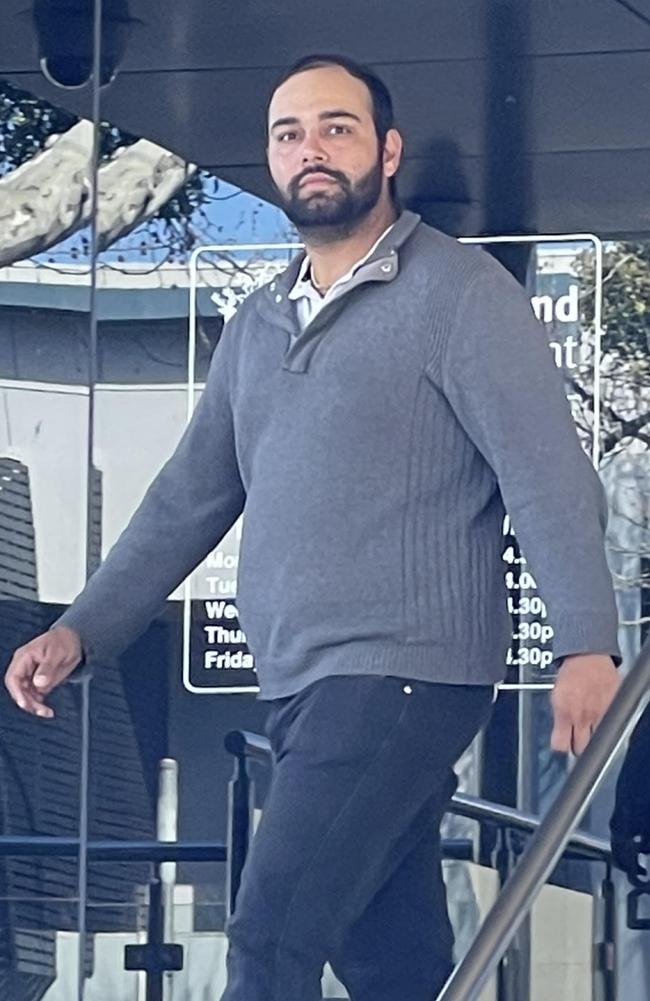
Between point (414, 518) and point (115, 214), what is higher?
point (115, 214)

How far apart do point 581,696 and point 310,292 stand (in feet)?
2.67

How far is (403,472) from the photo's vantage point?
3633 millimetres

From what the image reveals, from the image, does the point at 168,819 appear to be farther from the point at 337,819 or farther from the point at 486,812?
the point at 337,819

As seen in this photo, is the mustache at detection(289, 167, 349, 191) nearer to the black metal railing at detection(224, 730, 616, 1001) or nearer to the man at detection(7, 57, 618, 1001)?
the man at detection(7, 57, 618, 1001)

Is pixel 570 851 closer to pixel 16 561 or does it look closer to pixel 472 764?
pixel 472 764

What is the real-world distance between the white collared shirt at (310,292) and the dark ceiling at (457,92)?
846 millimetres

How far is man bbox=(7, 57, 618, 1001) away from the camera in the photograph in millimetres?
3502

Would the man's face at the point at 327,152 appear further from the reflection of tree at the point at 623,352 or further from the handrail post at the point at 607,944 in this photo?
the handrail post at the point at 607,944

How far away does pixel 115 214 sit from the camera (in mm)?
4797

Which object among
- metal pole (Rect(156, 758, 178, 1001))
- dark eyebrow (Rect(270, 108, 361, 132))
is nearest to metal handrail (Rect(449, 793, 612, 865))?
metal pole (Rect(156, 758, 178, 1001))

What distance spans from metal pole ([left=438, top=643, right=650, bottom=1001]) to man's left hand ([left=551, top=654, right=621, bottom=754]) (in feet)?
0.15

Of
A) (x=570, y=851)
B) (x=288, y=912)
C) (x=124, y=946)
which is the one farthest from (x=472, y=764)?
(x=288, y=912)

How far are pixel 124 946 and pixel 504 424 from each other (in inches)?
66.1

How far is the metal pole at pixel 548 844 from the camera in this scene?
3.20m
